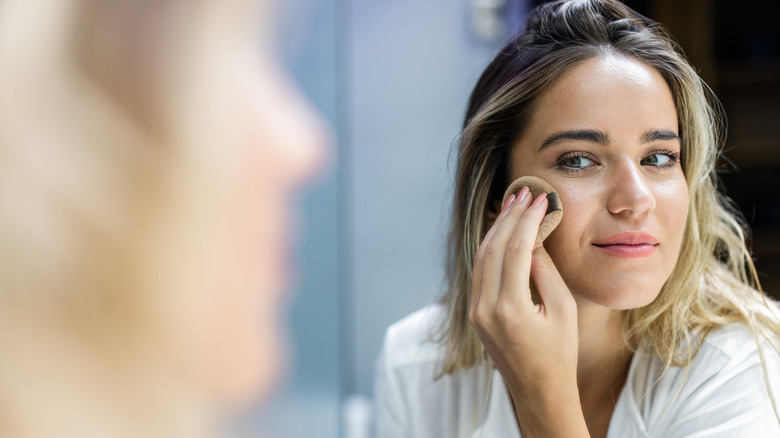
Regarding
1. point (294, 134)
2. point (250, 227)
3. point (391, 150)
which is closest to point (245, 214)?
point (250, 227)

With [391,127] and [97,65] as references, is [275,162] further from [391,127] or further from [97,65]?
[391,127]

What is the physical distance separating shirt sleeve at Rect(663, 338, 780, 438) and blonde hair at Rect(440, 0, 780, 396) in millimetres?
52

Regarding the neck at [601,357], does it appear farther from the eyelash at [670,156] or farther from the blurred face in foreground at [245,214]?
the blurred face in foreground at [245,214]

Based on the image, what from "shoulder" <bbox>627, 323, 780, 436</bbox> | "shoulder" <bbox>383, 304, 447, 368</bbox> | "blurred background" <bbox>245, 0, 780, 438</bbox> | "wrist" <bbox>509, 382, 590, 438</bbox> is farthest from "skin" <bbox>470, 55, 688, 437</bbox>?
"blurred background" <bbox>245, 0, 780, 438</bbox>

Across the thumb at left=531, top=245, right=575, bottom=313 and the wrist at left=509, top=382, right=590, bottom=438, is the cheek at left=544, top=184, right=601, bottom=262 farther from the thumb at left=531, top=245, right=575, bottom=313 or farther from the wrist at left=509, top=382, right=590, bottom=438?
the wrist at left=509, top=382, right=590, bottom=438

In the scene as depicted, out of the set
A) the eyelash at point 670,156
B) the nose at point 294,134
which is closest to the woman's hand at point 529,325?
the eyelash at point 670,156

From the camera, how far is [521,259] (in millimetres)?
852

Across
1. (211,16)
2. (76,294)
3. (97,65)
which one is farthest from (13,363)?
(211,16)

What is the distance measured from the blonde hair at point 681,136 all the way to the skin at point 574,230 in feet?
0.11

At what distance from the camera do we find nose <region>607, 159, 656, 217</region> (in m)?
0.89

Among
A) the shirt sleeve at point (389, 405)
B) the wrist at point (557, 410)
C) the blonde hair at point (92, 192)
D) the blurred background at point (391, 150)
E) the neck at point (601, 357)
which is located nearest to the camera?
the blonde hair at point (92, 192)

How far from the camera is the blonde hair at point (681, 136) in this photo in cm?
101

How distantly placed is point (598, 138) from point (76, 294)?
0.68m

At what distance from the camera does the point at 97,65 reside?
60 cm
